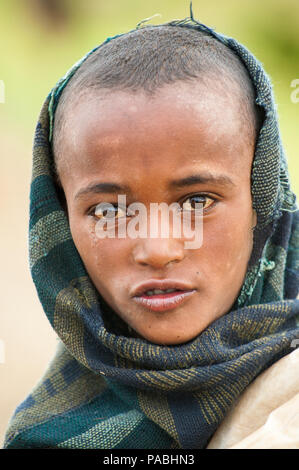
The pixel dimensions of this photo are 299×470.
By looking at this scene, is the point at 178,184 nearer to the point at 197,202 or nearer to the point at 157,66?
the point at 197,202

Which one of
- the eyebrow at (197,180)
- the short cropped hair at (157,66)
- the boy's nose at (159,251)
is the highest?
the short cropped hair at (157,66)

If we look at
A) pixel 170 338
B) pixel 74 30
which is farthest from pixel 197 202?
pixel 74 30

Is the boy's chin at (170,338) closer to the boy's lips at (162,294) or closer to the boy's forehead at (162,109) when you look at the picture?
the boy's lips at (162,294)

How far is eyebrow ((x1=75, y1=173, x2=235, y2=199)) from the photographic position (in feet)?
4.42

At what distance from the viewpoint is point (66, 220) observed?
5.46 feet

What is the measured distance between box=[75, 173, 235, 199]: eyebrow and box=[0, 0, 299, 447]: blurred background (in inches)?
Result: 98.6

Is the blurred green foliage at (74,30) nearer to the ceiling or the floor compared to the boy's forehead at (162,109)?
nearer to the ceiling

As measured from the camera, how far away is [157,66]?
4.66ft

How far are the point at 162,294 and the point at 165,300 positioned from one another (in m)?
0.02

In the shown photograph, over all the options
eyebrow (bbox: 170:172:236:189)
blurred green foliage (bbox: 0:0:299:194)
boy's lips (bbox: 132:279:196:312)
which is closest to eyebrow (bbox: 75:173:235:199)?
eyebrow (bbox: 170:172:236:189)

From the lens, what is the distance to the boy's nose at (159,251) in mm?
1328

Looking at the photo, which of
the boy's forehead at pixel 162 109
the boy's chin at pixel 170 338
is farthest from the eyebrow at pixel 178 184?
the boy's chin at pixel 170 338

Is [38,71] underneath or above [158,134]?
above
